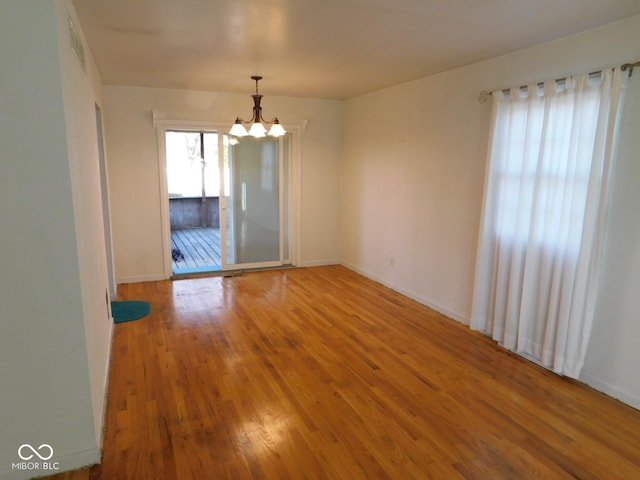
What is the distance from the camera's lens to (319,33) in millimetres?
2941

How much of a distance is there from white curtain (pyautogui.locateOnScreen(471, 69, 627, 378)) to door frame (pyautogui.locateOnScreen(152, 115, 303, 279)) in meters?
3.12

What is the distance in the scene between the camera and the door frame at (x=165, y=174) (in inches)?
209

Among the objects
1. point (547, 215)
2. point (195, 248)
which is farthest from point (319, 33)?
A: point (195, 248)

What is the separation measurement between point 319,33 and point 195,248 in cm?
561

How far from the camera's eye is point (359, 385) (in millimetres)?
2963

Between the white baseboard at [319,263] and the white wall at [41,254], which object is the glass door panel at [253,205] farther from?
the white wall at [41,254]

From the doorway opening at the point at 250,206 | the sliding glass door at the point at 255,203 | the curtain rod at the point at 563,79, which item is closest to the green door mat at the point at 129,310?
the doorway opening at the point at 250,206

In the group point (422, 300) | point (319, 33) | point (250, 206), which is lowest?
point (422, 300)

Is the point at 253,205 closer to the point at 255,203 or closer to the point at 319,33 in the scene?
the point at 255,203

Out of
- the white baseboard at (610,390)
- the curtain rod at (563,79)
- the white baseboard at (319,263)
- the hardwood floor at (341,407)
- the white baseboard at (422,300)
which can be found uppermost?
the curtain rod at (563,79)

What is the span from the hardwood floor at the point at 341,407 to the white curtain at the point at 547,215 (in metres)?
0.31

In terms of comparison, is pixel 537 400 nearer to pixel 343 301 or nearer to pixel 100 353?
pixel 343 301

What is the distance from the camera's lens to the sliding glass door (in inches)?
234

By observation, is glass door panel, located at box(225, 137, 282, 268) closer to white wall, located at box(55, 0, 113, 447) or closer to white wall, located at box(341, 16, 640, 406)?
→ white wall, located at box(341, 16, 640, 406)
